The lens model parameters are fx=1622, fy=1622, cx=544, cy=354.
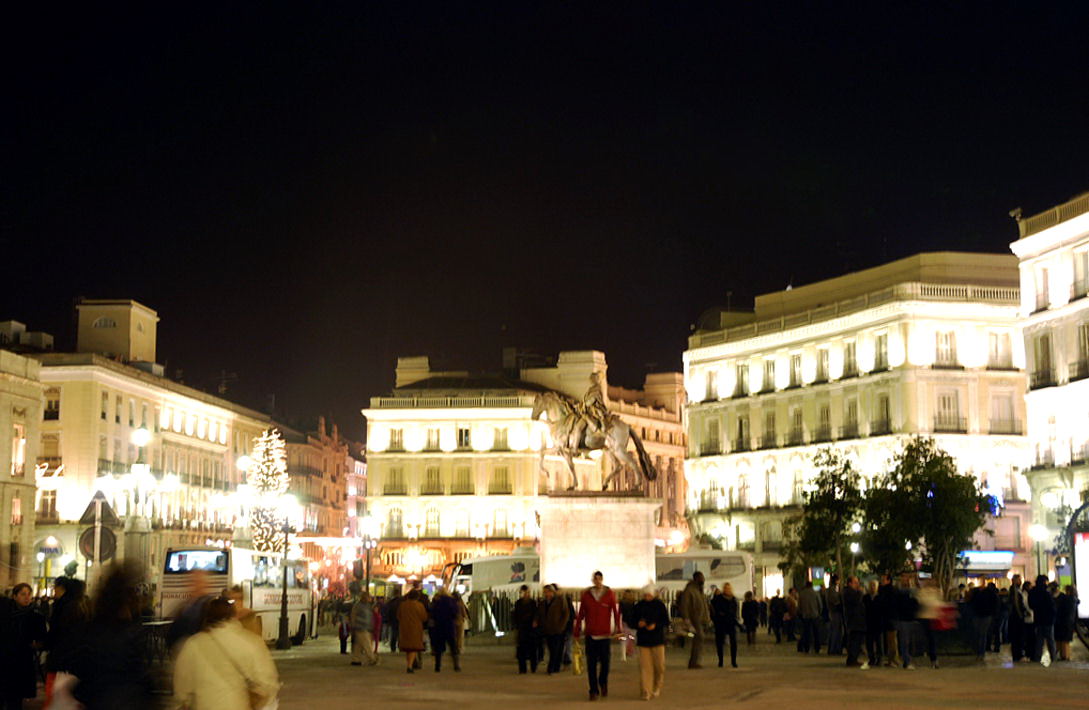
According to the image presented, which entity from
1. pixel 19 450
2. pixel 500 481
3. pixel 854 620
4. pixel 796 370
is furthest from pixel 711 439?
pixel 854 620

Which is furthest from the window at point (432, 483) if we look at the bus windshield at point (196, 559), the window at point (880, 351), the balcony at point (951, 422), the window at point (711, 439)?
the bus windshield at point (196, 559)

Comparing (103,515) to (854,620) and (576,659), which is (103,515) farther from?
(854,620)

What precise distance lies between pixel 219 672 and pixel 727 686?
14814mm

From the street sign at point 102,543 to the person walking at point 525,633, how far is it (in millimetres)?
7174

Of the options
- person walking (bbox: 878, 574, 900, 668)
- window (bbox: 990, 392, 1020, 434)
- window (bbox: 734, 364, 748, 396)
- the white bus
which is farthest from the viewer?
window (bbox: 734, 364, 748, 396)

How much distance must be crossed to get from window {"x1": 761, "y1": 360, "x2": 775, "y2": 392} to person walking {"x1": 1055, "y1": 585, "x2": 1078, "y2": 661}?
5366 centimetres

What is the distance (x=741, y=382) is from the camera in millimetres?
86062

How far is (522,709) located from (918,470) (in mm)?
42302

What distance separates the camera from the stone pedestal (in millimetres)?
37281

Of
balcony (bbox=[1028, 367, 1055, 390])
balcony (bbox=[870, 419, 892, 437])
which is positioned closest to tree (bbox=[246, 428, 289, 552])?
balcony (bbox=[870, 419, 892, 437])

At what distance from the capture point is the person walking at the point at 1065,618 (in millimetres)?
29688

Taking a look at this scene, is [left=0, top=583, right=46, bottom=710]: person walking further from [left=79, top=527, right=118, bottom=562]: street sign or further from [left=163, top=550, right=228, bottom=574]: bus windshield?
[left=163, top=550, right=228, bottom=574]: bus windshield

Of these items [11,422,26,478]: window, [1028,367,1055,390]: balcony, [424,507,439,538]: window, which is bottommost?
[424,507,439,538]: window

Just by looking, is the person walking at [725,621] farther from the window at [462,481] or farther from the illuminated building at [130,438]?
the window at [462,481]
